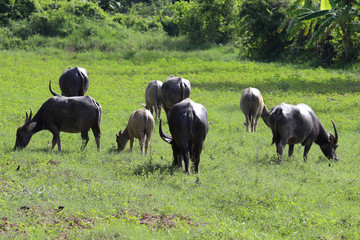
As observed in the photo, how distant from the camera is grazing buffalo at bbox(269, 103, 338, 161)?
503 inches

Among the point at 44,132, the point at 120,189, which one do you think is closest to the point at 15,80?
the point at 44,132

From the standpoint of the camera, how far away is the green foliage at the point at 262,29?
3266 cm

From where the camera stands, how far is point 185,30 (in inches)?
1449

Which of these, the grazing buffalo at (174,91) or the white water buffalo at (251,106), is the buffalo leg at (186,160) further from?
the white water buffalo at (251,106)

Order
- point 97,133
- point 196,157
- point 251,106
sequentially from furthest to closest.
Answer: point 251,106, point 97,133, point 196,157

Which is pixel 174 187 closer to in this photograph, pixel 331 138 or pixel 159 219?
pixel 159 219

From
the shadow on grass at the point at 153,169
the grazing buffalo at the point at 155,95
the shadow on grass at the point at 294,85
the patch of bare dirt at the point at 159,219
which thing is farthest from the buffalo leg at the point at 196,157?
the shadow on grass at the point at 294,85

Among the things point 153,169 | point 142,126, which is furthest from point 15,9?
point 153,169

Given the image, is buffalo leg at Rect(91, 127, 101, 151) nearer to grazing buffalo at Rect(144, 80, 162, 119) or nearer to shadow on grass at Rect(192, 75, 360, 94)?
grazing buffalo at Rect(144, 80, 162, 119)

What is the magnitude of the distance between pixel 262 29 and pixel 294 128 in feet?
69.3

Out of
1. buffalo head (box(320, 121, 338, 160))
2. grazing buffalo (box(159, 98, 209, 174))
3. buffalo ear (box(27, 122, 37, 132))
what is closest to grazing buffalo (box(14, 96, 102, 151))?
buffalo ear (box(27, 122, 37, 132))

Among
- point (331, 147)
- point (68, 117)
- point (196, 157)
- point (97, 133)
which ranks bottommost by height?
point (331, 147)

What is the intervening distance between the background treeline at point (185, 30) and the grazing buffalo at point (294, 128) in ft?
49.1

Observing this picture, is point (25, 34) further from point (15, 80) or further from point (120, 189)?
point (120, 189)
